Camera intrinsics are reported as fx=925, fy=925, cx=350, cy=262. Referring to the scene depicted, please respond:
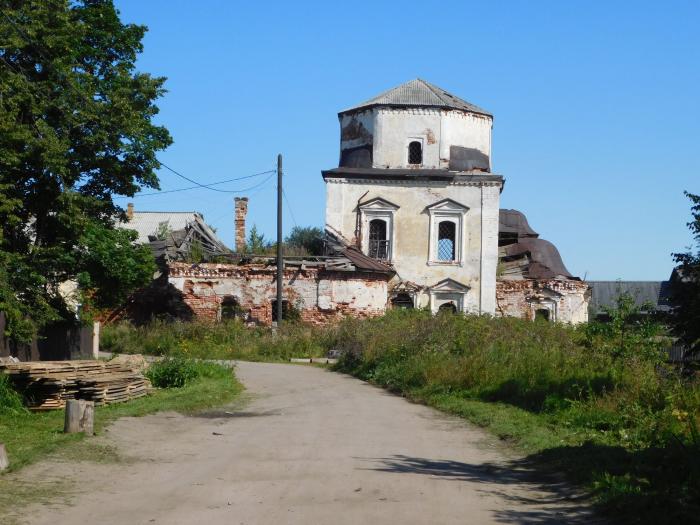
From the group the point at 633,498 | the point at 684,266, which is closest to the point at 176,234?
the point at 684,266

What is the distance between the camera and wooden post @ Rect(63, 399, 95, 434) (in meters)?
13.7

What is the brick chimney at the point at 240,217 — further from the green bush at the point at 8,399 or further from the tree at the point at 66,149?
the green bush at the point at 8,399

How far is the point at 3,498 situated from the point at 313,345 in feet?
89.5

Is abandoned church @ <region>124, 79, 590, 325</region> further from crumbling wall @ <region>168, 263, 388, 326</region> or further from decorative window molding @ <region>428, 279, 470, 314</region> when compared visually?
crumbling wall @ <region>168, 263, 388, 326</region>

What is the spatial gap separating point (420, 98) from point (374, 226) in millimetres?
7190

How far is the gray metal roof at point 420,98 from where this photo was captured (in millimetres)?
47875

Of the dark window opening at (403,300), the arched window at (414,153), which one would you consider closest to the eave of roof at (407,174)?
the arched window at (414,153)

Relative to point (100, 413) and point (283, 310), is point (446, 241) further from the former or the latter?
point (100, 413)

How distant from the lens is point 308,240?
49.4 meters

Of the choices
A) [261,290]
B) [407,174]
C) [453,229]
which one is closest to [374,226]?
[407,174]

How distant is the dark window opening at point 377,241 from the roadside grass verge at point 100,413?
2375cm

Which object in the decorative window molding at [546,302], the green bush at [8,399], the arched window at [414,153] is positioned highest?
the arched window at [414,153]

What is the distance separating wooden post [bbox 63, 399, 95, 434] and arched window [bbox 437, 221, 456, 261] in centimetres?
3504

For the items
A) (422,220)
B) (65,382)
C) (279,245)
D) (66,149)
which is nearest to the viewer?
(65,382)
